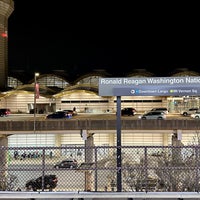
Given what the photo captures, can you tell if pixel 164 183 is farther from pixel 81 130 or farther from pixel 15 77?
pixel 15 77

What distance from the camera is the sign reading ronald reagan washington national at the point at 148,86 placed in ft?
23.4

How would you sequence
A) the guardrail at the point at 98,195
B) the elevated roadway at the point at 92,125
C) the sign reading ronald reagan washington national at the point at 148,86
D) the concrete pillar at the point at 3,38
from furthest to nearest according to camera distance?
1. the concrete pillar at the point at 3,38
2. the elevated roadway at the point at 92,125
3. the sign reading ronald reagan washington national at the point at 148,86
4. the guardrail at the point at 98,195

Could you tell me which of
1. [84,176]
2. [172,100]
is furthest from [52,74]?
[84,176]

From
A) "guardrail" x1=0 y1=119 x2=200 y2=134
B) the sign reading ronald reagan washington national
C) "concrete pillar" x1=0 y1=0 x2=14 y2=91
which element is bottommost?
"guardrail" x1=0 y1=119 x2=200 y2=134

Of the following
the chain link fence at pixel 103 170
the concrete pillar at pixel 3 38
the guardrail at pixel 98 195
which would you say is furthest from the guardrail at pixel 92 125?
the concrete pillar at pixel 3 38

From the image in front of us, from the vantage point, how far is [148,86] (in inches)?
282

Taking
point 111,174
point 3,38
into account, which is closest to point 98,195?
point 111,174

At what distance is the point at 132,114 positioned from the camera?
3619 cm

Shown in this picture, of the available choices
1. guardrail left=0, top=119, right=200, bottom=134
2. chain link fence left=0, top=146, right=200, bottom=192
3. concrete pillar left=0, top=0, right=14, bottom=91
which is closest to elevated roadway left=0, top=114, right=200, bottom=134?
guardrail left=0, top=119, right=200, bottom=134

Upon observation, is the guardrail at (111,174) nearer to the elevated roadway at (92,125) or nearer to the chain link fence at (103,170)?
the chain link fence at (103,170)

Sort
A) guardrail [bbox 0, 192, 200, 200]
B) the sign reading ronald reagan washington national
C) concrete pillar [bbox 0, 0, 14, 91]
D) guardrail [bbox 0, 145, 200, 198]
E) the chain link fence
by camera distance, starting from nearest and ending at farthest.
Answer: guardrail [bbox 0, 192, 200, 200] < guardrail [bbox 0, 145, 200, 198] < the chain link fence < the sign reading ronald reagan washington national < concrete pillar [bbox 0, 0, 14, 91]

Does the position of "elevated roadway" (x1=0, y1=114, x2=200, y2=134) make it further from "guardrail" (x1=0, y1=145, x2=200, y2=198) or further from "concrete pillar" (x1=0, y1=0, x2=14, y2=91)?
"concrete pillar" (x1=0, y1=0, x2=14, y2=91)

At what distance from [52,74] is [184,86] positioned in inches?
2044

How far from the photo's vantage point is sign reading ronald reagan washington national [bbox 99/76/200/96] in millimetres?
7117
